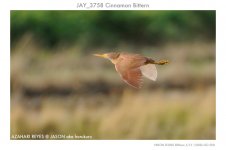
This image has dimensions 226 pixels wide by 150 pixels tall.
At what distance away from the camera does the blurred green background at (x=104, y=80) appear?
16516 millimetres

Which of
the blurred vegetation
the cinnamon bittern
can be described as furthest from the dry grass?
the blurred vegetation

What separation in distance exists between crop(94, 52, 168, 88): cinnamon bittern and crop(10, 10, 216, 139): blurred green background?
45 millimetres

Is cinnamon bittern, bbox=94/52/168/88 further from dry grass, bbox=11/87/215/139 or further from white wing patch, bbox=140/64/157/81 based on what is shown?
dry grass, bbox=11/87/215/139

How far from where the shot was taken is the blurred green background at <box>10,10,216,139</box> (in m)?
16.5

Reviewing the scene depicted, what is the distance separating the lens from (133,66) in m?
16.4

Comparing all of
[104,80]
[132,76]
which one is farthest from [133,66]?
[104,80]

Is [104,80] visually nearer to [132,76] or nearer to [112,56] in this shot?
[112,56]

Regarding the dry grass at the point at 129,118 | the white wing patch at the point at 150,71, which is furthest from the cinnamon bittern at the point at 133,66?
the dry grass at the point at 129,118

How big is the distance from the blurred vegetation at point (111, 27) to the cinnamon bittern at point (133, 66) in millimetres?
95

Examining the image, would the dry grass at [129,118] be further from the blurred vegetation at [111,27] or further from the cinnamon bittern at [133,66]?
A: the blurred vegetation at [111,27]

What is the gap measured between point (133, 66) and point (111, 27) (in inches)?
12.8

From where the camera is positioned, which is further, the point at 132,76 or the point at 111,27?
the point at 111,27
